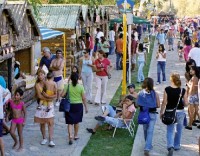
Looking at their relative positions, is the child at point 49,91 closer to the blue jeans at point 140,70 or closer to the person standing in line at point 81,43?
the blue jeans at point 140,70

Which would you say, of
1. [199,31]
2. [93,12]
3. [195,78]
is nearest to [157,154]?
[195,78]

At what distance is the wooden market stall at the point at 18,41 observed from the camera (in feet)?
38.8

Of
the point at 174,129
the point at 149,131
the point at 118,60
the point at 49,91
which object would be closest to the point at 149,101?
the point at 149,131

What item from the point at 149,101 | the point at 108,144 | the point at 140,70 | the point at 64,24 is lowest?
the point at 108,144

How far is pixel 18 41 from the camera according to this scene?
1316cm

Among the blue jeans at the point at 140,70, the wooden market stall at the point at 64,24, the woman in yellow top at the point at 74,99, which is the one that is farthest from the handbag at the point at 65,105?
the wooden market stall at the point at 64,24

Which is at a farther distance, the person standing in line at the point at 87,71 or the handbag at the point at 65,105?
the person standing in line at the point at 87,71

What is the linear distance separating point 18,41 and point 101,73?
2.53m

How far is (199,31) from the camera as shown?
3138 centimetres

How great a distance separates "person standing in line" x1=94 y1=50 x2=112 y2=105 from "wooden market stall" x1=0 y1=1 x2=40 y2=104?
6.71ft

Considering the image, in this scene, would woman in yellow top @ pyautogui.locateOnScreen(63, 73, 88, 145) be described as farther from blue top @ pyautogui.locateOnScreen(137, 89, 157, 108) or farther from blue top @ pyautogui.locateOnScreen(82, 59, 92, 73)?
blue top @ pyautogui.locateOnScreen(82, 59, 92, 73)

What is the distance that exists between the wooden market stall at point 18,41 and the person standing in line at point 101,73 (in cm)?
205

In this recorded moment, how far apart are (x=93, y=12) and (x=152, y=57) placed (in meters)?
4.88

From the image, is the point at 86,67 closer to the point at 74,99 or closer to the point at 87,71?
the point at 87,71
